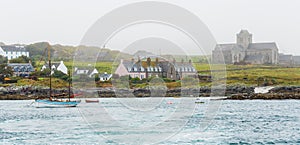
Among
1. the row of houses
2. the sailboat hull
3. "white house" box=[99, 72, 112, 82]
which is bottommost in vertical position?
the sailboat hull

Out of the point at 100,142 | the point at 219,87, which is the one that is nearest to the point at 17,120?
the point at 100,142

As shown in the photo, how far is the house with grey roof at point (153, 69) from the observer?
380 feet

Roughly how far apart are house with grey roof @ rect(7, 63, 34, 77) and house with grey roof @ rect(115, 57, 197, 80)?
24499 mm

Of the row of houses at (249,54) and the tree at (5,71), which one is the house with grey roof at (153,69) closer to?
the tree at (5,71)

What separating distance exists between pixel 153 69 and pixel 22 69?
34.0 meters

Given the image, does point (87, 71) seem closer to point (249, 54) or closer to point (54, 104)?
point (54, 104)

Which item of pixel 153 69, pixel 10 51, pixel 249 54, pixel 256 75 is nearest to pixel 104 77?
pixel 153 69

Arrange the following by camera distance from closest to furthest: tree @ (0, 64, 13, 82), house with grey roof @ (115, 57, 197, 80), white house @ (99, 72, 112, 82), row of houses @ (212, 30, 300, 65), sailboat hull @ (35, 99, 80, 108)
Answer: sailboat hull @ (35, 99, 80, 108) < house with grey roof @ (115, 57, 197, 80) < tree @ (0, 64, 13, 82) < white house @ (99, 72, 112, 82) < row of houses @ (212, 30, 300, 65)

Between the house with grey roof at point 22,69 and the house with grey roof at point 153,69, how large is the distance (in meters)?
24.5

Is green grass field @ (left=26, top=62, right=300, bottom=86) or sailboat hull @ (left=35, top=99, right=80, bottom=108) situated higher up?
green grass field @ (left=26, top=62, right=300, bottom=86)

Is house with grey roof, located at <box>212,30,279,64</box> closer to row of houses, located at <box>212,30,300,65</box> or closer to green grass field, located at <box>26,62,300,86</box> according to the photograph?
row of houses, located at <box>212,30,300,65</box>

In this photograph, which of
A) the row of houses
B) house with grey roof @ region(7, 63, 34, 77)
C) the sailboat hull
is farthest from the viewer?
the row of houses

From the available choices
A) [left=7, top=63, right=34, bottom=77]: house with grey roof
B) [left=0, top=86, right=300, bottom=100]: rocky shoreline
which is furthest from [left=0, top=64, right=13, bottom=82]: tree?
[left=0, top=86, right=300, bottom=100]: rocky shoreline

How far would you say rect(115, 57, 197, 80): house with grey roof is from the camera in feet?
380
